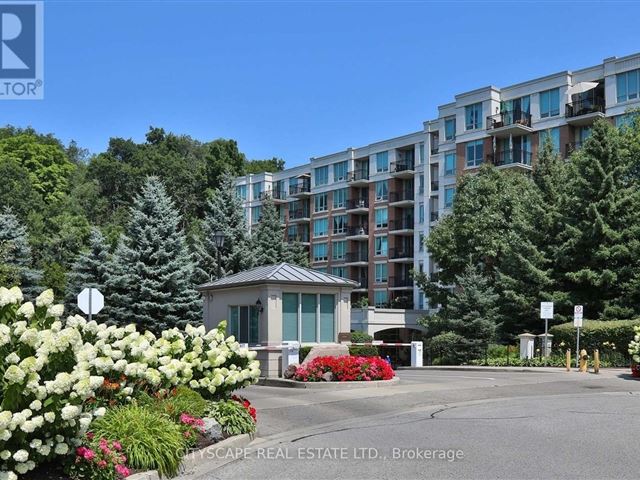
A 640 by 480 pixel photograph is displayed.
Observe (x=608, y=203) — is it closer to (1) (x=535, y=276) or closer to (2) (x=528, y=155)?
(1) (x=535, y=276)

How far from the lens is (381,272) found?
72375 mm

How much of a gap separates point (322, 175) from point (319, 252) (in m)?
8.34

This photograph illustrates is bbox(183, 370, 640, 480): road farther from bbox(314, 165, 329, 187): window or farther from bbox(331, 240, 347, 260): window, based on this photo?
bbox(314, 165, 329, 187): window

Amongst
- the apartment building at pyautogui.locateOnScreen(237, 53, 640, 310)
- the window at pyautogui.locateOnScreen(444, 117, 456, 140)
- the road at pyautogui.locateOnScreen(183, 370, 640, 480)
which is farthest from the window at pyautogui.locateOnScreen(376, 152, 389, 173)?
the road at pyautogui.locateOnScreen(183, 370, 640, 480)

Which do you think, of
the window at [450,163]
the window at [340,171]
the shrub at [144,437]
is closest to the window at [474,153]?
the window at [450,163]

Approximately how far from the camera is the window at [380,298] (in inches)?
2795

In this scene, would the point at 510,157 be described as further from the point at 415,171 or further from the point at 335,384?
the point at 335,384

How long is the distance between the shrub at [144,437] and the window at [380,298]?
202ft

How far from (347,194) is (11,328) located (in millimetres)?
69511

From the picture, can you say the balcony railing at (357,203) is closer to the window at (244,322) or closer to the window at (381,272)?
the window at (381,272)

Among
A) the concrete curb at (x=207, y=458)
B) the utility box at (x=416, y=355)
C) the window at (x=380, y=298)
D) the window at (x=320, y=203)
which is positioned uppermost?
the window at (x=320, y=203)

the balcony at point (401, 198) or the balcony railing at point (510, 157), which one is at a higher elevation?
the balcony railing at point (510, 157)

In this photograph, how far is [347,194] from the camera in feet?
252

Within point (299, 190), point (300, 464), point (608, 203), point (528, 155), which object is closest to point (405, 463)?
point (300, 464)
